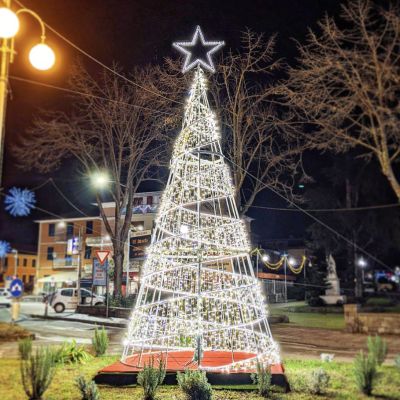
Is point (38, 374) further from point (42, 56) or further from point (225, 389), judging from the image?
point (42, 56)

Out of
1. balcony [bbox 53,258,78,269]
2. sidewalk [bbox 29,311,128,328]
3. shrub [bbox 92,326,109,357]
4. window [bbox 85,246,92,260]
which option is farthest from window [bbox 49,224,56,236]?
shrub [bbox 92,326,109,357]

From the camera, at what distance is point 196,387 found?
7.00 m

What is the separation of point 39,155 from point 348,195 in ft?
75.1

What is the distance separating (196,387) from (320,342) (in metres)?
9.62

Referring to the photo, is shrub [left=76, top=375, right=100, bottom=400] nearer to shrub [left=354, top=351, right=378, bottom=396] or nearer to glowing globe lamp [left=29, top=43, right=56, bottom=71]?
shrub [left=354, top=351, right=378, bottom=396]

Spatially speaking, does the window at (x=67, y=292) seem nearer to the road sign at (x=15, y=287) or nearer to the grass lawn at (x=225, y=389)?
the road sign at (x=15, y=287)

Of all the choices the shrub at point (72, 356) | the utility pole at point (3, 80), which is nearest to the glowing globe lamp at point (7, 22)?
the utility pole at point (3, 80)

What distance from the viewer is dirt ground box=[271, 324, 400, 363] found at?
12812 mm

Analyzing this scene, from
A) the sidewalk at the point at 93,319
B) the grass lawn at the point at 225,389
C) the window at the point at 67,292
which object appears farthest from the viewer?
the window at the point at 67,292

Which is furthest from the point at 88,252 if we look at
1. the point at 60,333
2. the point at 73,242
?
the point at 60,333

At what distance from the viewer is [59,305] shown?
94.7 ft

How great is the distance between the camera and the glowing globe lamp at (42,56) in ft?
22.6

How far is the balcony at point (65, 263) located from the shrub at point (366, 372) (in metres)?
46.7

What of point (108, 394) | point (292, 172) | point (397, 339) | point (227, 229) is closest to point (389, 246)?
point (292, 172)
